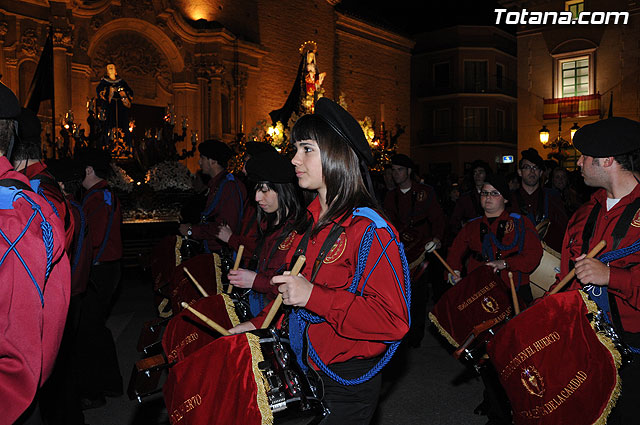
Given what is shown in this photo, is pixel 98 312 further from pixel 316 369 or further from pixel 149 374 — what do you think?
Result: pixel 316 369

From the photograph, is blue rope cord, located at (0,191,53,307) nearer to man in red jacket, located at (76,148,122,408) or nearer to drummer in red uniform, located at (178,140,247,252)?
man in red jacket, located at (76,148,122,408)

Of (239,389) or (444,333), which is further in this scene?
(444,333)

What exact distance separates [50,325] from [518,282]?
4171 millimetres

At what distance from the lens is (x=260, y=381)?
196 centimetres

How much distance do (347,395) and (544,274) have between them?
11.2 feet

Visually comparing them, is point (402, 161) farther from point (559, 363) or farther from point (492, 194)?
point (559, 363)

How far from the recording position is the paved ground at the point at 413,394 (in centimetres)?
495

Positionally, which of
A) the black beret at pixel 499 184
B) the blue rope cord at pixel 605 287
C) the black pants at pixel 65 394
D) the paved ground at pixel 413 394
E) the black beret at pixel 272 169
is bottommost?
the paved ground at pixel 413 394

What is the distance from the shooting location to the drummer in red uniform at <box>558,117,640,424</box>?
294 centimetres

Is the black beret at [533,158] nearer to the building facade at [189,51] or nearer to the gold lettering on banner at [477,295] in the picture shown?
the gold lettering on banner at [477,295]

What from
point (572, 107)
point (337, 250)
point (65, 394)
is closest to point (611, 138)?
point (337, 250)

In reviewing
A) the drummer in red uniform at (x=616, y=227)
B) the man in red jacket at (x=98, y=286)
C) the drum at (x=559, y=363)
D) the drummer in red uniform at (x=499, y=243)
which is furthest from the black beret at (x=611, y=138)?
the man in red jacket at (x=98, y=286)

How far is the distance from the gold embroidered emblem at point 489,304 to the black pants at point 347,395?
2.15m

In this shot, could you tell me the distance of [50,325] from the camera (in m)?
1.91
